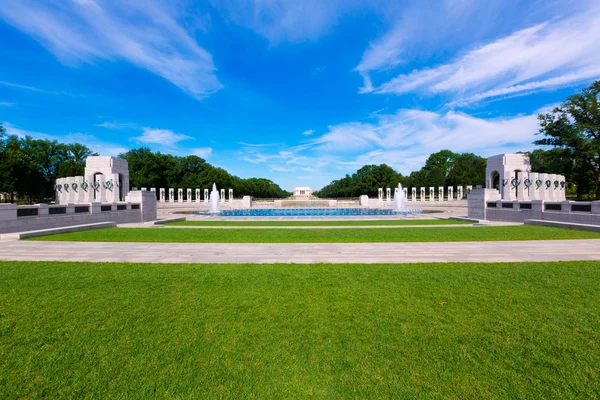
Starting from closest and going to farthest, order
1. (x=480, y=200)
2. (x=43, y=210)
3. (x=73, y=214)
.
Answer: (x=43, y=210) < (x=73, y=214) < (x=480, y=200)

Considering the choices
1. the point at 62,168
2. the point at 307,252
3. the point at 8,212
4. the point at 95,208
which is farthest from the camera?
the point at 62,168

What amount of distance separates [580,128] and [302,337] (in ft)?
138

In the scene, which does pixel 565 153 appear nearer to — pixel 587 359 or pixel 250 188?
pixel 587 359

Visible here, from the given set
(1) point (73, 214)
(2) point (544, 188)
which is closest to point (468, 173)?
(2) point (544, 188)

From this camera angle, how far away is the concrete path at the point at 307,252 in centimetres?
792

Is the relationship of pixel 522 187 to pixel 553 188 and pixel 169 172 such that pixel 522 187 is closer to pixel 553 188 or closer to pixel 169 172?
pixel 553 188

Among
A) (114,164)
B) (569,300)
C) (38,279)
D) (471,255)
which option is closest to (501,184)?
(471,255)

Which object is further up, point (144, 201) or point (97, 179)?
point (97, 179)

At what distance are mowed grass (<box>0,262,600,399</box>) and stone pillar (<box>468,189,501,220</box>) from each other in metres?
17.0

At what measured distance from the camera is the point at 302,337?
351cm

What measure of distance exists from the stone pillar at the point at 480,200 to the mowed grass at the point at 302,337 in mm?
16983

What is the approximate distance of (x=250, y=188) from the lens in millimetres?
97250

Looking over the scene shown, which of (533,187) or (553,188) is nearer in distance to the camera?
(533,187)

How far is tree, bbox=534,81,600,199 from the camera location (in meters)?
31.8
